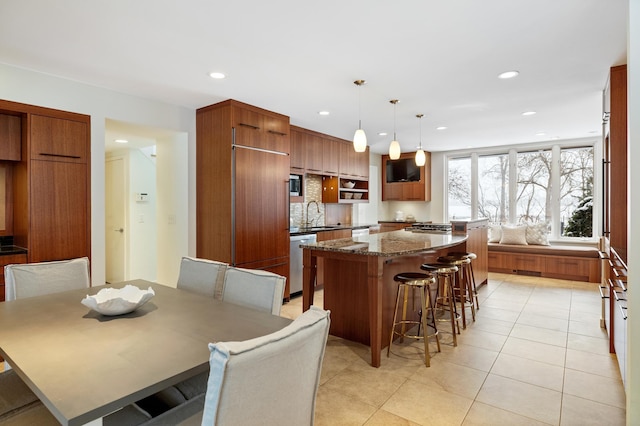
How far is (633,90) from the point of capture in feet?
5.59

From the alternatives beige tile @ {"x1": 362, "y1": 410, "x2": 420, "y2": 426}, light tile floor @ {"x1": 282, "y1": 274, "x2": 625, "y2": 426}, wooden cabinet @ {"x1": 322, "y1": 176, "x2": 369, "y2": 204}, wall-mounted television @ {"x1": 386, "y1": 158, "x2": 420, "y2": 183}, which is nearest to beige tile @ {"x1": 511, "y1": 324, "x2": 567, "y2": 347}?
light tile floor @ {"x1": 282, "y1": 274, "x2": 625, "y2": 426}

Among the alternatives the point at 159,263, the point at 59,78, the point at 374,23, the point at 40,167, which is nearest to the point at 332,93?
the point at 374,23

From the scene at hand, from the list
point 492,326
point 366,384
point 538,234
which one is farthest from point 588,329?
point 538,234

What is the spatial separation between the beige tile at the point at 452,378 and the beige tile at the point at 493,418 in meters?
0.16

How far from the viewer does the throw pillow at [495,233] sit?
6789 millimetres

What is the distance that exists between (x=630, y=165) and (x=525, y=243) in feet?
Answer: 17.3

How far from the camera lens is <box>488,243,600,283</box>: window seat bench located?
5.68 metres

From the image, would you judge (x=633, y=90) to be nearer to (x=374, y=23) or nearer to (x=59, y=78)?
(x=374, y=23)

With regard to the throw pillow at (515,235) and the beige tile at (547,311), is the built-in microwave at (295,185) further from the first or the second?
the throw pillow at (515,235)

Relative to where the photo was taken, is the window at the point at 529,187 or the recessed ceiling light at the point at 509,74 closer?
the recessed ceiling light at the point at 509,74

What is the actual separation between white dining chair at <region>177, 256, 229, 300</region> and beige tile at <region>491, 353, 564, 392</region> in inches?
82.8

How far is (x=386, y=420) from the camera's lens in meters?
2.04

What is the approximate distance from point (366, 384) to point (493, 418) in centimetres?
79

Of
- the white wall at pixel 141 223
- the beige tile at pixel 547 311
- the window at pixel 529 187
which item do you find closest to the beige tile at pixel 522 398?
the beige tile at pixel 547 311
